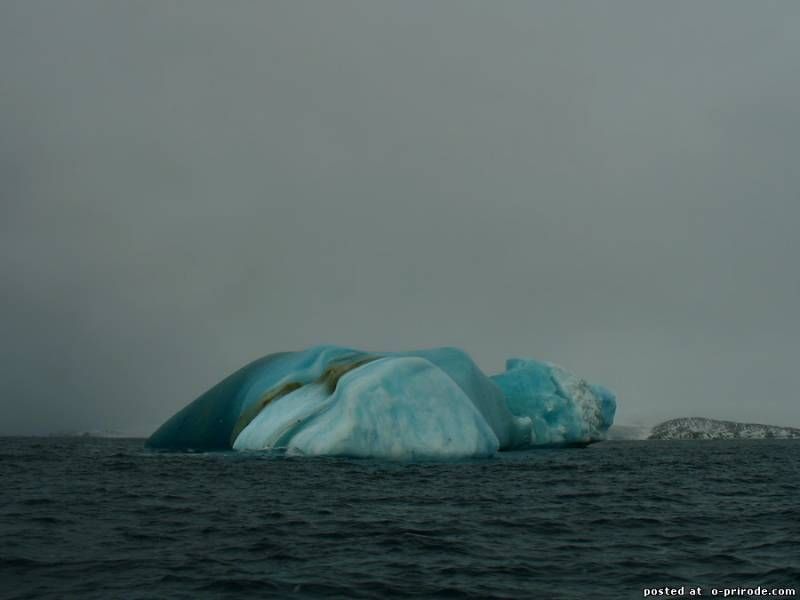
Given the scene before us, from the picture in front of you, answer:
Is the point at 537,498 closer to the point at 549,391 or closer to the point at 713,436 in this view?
the point at 549,391

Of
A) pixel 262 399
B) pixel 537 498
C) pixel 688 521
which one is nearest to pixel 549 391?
pixel 262 399

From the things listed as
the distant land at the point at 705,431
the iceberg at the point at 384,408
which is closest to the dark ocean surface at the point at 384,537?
the iceberg at the point at 384,408

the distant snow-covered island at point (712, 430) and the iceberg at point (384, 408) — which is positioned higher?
the iceberg at point (384, 408)

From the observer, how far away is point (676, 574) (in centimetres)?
982

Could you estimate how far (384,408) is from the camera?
3109 centimetres

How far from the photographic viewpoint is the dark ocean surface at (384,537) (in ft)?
30.0

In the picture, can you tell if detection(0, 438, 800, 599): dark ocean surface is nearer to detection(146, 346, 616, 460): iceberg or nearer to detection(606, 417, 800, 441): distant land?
detection(146, 346, 616, 460): iceberg

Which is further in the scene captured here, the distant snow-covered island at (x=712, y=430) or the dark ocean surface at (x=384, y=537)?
the distant snow-covered island at (x=712, y=430)

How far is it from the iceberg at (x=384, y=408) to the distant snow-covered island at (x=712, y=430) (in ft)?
300

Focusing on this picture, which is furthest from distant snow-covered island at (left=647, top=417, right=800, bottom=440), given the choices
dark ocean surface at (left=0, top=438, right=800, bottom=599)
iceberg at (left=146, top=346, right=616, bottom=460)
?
dark ocean surface at (left=0, top=438, right=800, bottom=599)

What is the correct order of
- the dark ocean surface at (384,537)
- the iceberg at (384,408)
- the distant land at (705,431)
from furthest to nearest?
the distant land at (705,431)
the iceberg at (384,408)
the dark ocean surface at (384,537)

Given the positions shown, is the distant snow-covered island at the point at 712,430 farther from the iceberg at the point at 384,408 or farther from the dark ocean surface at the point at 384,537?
the dark ocean surface at the point at 384,537

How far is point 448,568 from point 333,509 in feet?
19.3

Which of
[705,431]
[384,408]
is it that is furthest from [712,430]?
[384,408]
